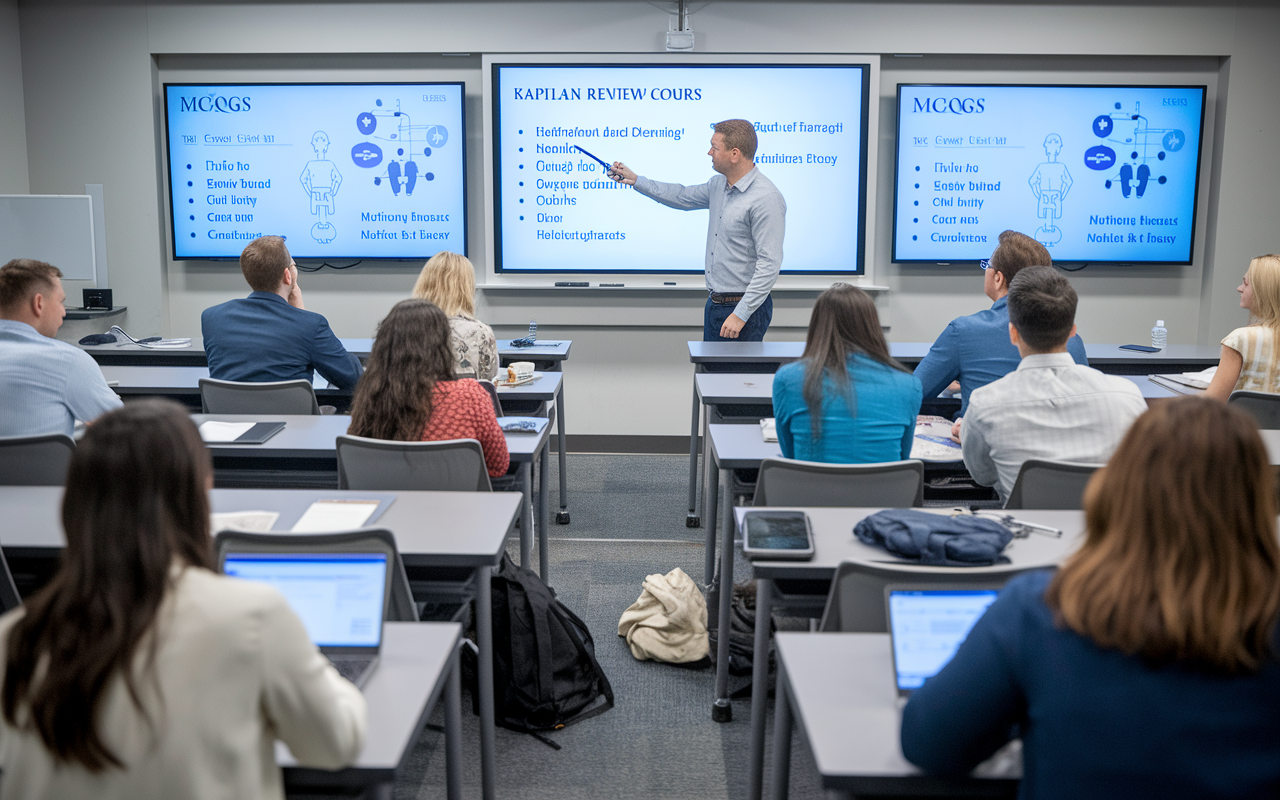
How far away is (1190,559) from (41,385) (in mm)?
3028

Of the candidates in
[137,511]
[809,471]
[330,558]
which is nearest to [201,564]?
[137,511]

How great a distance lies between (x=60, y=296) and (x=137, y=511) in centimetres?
245

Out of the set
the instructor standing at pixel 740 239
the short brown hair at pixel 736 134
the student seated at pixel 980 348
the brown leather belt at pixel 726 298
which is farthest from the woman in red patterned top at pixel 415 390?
the short brown hair at pixel 736 134

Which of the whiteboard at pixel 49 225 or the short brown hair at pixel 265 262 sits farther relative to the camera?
the whiteboard at pixel 49 225

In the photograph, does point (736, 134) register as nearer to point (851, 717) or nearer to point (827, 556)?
point (827, 556)

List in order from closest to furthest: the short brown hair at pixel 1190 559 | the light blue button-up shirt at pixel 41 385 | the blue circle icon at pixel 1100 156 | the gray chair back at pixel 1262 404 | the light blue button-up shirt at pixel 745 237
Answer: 1. the short brown hair at pixel 1190 559
2. the light blue button-up shirt at pixel 41 385
3. the gray chair back at pixel 1262 404
4. the light blue button-up shirt at pixel 745 237
5. the blue circle icon at pixel 1100 156

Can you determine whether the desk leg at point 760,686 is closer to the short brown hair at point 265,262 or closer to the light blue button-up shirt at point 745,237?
the short brown hair at point 265,262

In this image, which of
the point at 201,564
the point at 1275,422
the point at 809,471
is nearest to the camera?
the point at 201,564

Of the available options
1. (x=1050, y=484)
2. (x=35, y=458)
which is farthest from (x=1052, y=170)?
(x=35, y=458)

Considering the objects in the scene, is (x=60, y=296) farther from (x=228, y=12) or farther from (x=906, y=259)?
(x=906, y=259)

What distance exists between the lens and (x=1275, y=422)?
11.2 ft

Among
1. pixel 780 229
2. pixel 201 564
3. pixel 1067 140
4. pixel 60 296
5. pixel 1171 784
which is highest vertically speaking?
pixel 1067 140

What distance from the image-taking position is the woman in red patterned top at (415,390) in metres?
2.66

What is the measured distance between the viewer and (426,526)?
7.20 feet
